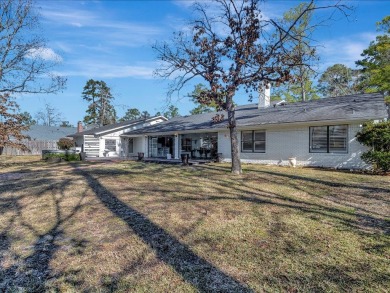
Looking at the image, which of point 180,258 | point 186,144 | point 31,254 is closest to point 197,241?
point 180,258

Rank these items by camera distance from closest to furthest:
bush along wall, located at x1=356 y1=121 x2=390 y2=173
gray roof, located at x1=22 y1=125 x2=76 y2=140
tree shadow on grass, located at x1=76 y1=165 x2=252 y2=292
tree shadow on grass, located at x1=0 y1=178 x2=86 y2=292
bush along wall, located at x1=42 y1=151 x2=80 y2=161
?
1. tree shadow on grass, located at x1=76 y1=165 x2=252 y2=292
2. tree shadow on grass, located at x1=0 y1=178 x2=86 y2=292
3. bush along wall, located at x1=356 y1=121 x2=390 y2=173
4. bush along wall, located at x1=42 y1=151 x2=80 y2=161
5. gray roof, located at x1=22 y1=125 x2=76 y2=140

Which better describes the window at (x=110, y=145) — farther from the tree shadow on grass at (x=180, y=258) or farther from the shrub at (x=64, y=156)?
the tree shadow on grass at (x=180, y=258)

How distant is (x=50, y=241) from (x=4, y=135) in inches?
663

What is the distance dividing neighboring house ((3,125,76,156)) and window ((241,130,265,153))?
31.3 m

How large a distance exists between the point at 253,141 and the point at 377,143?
703 centimetres

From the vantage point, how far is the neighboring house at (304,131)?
13.3 metres

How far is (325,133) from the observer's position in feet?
47.2

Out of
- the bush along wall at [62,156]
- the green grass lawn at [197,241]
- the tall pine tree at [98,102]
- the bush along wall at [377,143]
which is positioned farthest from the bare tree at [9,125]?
the tall pine tree at [98,102]

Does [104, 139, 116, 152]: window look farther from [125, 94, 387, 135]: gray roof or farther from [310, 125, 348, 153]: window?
[310, 125, 348, 153]: window

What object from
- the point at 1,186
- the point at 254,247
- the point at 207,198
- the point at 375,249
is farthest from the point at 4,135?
the point at 375,249

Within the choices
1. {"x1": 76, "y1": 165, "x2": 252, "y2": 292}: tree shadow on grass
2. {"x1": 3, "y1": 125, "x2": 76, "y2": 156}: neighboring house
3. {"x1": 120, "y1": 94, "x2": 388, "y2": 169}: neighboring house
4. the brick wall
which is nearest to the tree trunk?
{"x1": 120, "y1": 94, "x2": 388, "y2": 169}: neighboring house

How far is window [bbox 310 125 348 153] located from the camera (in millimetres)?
13772

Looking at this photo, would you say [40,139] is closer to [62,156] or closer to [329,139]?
[62,156]

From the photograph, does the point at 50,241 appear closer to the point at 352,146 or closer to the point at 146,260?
the point at 146,260
